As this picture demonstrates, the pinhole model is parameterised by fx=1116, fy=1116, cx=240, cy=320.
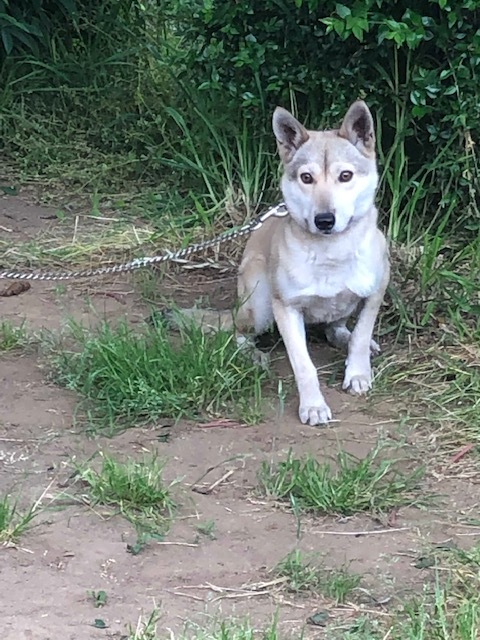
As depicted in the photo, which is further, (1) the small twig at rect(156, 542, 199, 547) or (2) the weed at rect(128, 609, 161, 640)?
(1) the small twig at rect(156, 542, 199, 547)

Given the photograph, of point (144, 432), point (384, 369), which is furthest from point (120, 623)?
point (384, 369)

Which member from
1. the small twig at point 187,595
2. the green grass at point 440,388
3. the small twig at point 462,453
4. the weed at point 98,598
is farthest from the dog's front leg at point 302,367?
the weed at point 98,598

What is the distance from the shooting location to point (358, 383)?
464cm

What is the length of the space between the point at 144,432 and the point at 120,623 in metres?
1.31

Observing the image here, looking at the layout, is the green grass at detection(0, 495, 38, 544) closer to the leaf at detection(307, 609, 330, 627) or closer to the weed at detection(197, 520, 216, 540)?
the weed at detection(197, 520, 216, 540)

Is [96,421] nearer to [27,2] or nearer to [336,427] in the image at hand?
[336,427]

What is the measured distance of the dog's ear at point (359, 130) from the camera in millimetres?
4637

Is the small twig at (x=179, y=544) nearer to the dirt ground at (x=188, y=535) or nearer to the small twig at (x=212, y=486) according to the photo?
the dirt ground at (x=188, y=535)

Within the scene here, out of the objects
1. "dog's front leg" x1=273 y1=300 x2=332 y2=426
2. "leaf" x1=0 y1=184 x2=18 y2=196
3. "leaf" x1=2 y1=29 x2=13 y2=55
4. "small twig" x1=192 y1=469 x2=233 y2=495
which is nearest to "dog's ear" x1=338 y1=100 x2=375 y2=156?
"dog's front leg" x1=273 y1=300 x2=332 y2=426

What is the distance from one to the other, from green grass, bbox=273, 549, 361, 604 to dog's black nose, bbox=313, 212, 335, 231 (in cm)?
151

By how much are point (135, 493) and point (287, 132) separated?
1837 millimetres

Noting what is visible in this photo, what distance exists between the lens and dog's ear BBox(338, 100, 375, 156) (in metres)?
4.64

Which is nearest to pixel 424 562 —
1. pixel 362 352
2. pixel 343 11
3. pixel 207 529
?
pixel 207 529

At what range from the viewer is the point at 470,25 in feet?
17.0
